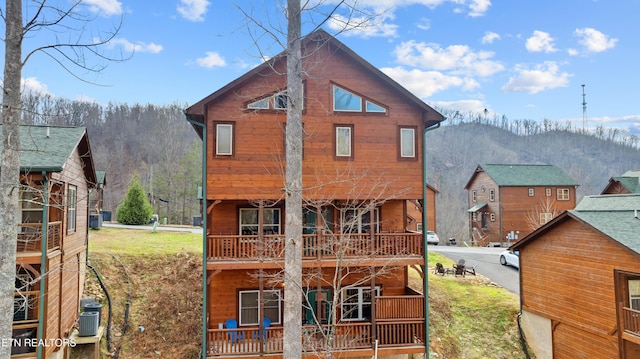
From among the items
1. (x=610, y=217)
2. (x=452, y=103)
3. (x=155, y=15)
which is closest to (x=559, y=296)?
(x=610, y=217)

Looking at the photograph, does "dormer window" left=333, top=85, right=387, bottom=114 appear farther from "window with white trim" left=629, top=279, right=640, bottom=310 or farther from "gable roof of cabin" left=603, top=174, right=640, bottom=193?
"gable roof of cabin" left=603, top=174, right=640, bottom=193

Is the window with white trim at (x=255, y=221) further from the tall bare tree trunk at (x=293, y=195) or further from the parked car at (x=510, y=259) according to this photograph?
the parked car at (x=510, y=259)

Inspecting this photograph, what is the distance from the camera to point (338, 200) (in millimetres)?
14383

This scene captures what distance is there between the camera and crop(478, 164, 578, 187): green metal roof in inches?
1489

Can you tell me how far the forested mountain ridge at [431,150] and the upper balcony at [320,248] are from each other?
18.8 ft

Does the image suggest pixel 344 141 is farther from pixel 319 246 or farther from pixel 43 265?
pixel 43 265

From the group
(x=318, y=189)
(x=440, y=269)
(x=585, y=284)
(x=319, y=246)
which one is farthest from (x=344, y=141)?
(x=440, y=269)

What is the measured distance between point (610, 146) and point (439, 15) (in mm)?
100204

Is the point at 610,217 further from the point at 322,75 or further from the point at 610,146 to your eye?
the point at 610,146

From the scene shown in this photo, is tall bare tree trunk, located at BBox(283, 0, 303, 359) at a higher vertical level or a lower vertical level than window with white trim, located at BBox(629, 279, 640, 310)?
higher

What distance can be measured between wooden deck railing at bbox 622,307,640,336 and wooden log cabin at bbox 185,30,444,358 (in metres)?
6.30

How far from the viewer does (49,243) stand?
11992 mm

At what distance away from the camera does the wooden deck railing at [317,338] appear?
12180mm

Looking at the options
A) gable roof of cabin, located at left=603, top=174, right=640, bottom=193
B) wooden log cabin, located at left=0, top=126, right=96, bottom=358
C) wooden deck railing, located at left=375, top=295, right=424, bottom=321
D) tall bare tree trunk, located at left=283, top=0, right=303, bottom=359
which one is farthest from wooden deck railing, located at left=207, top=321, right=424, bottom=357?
gable roof of cabin, located at left=603, top=174, right=640, bottom=193
